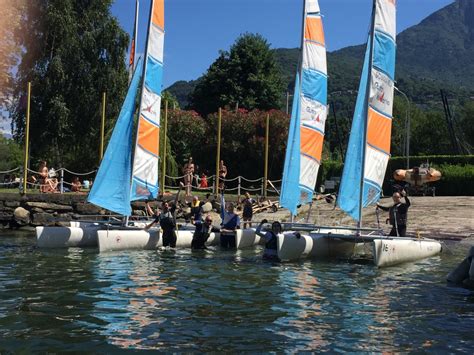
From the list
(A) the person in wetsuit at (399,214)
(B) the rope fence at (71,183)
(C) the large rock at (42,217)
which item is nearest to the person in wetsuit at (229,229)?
(A) the person in wetsuit at (399,214)

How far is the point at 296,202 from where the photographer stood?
18484mm

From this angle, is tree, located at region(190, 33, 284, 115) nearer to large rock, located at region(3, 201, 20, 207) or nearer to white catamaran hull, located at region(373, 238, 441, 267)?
large rock, located at region(3, 201, 20, 207)

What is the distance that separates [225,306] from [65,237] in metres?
9.00

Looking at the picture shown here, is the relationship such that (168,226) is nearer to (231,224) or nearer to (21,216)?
(231,224)

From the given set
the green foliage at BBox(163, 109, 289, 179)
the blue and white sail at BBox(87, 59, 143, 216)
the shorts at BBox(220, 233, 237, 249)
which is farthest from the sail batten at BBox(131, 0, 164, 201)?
the green foliage at BBox(163, 109, 289, 179)

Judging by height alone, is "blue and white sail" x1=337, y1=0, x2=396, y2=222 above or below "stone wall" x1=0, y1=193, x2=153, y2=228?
above

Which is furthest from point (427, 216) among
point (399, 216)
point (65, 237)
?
point (65, 237)

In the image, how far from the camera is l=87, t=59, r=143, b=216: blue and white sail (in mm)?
17594

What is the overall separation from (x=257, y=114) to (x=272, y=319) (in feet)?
105

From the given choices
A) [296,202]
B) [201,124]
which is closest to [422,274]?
[296,202]

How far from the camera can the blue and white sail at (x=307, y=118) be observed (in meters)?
18.3

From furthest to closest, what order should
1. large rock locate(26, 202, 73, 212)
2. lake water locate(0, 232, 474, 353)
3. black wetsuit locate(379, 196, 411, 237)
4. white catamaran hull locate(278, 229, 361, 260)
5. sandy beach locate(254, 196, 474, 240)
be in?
large rock locate(26, 202, 73, 212), sandy beach locate(254, 196, 474, 240), black wetsuit locate(379, 196, 411, 237), white catamaran hull locate(278, 229, 361, 260), lake water locate(0, 232, 474, 353)

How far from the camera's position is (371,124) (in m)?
16.6

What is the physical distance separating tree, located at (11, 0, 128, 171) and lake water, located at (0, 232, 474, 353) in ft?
66.3
